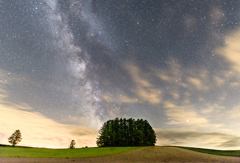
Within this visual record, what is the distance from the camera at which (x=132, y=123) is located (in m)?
80.1

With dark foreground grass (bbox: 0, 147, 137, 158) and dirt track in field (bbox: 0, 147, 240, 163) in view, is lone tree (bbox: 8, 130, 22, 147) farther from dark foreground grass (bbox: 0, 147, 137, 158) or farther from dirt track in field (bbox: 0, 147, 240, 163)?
dirt track in field (bbox: 0, 147, 240, 163)

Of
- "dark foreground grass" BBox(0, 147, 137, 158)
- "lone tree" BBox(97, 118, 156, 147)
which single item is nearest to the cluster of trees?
"lone tree" BBox(97, 118, 156, 147)

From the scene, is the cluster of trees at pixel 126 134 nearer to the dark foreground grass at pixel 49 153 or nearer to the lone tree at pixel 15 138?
the lone tree at pixel 15 138

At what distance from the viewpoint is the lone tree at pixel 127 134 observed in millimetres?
72250

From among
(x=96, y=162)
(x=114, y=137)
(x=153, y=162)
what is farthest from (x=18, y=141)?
(x=153, y=162)

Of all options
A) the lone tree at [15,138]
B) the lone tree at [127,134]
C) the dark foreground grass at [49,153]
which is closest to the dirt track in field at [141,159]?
the dark foreground grass at [49,153]

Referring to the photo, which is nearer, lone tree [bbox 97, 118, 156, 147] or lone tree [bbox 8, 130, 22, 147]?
lone tree [bbox 97, 118, 156, 147]

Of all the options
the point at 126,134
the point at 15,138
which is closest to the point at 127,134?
the point at 126,134

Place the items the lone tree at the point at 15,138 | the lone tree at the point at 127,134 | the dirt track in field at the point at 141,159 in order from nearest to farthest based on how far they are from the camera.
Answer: the dirt track in field at the point at 141,159 → the lone tree at the point at 127,134 → the lone tree at the point at 15,138

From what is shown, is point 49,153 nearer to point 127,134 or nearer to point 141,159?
point 141,159

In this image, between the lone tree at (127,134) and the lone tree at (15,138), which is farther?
the lone tree at (15,138)

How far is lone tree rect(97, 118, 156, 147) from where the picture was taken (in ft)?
237

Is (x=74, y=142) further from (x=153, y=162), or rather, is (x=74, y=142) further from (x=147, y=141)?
(x=153, y=162)

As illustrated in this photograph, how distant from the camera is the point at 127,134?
76375 mm
